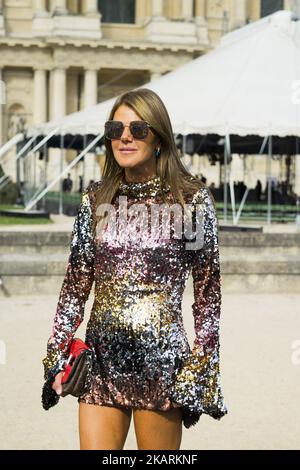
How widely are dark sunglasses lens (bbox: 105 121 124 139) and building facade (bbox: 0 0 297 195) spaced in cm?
4549

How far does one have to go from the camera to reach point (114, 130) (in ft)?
10.1

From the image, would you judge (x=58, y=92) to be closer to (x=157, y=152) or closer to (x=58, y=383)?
(x=157, y=152)

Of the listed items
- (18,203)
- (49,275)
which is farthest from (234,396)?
(18,203)

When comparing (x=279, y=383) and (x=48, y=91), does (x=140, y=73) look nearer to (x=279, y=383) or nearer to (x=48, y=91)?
(x=48, y=91)

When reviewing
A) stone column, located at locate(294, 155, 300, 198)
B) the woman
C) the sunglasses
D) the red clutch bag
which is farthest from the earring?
stone column, located at locate(294, 155, 300, 198)

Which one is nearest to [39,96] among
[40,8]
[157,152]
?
[40,8]

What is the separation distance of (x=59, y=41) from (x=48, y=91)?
11.0 feet

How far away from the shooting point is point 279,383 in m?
6.42

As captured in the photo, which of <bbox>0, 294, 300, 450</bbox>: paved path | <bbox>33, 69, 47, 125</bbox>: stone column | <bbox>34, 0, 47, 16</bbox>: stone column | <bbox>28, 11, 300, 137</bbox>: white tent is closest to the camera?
<bbox>0, 294, 300, 450</bbox>: paved path

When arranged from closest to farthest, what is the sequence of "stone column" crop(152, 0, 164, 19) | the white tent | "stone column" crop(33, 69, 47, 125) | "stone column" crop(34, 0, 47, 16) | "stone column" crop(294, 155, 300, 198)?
the white tent, "stone column" crop(294, 155, 300, 198), "stone column" crop(33, 69, 47, 125), "stone column" crop(34, 0, 47, 16), "stone column" crop(152, 0, 164, 19)

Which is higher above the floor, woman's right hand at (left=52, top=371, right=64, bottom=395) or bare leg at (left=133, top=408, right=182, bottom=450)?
woman's right hand at (left=52, top=371, right=64, bottom=395)

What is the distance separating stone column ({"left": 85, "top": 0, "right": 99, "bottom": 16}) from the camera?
50938 millimetres

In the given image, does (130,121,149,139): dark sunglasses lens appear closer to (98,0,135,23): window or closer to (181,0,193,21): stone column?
(181,0,193,21): stone column

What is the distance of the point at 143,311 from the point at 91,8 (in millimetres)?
49585
